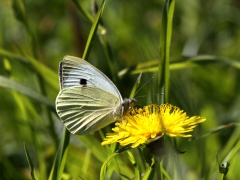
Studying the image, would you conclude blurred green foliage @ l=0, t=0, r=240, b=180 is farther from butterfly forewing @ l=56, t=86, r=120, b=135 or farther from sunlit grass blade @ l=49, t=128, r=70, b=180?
sunlit grass blade @ l=49, t=128, r=70, b=180

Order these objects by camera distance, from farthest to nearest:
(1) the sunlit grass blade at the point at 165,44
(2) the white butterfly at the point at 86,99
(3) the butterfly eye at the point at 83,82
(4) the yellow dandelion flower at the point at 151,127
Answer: (3) the butterfly eye at the point at 83,82, (2) the white butterfly at the point at 86,99, (1) the sunlit grass blade at the point at 165,44, (4) the yellow dandelion flower at the point at 151,127

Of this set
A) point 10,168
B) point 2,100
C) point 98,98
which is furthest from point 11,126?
point 98,98

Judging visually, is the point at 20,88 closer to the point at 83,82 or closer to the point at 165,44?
the point at 83,82

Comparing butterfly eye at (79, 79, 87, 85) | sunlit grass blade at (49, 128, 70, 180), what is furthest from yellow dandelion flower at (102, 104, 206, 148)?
butterfly eye at (79, 79, 87, 85)

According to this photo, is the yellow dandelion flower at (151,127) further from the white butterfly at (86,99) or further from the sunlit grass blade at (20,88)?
the sunlit grass blade at (20,88)

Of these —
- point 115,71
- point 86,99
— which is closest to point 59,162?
point 86,99

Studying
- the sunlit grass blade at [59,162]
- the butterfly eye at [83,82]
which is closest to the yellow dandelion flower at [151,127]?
the sunlit grass blade at [59,162]

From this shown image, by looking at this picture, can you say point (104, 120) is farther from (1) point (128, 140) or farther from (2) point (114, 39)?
(2) point (114, 39)
